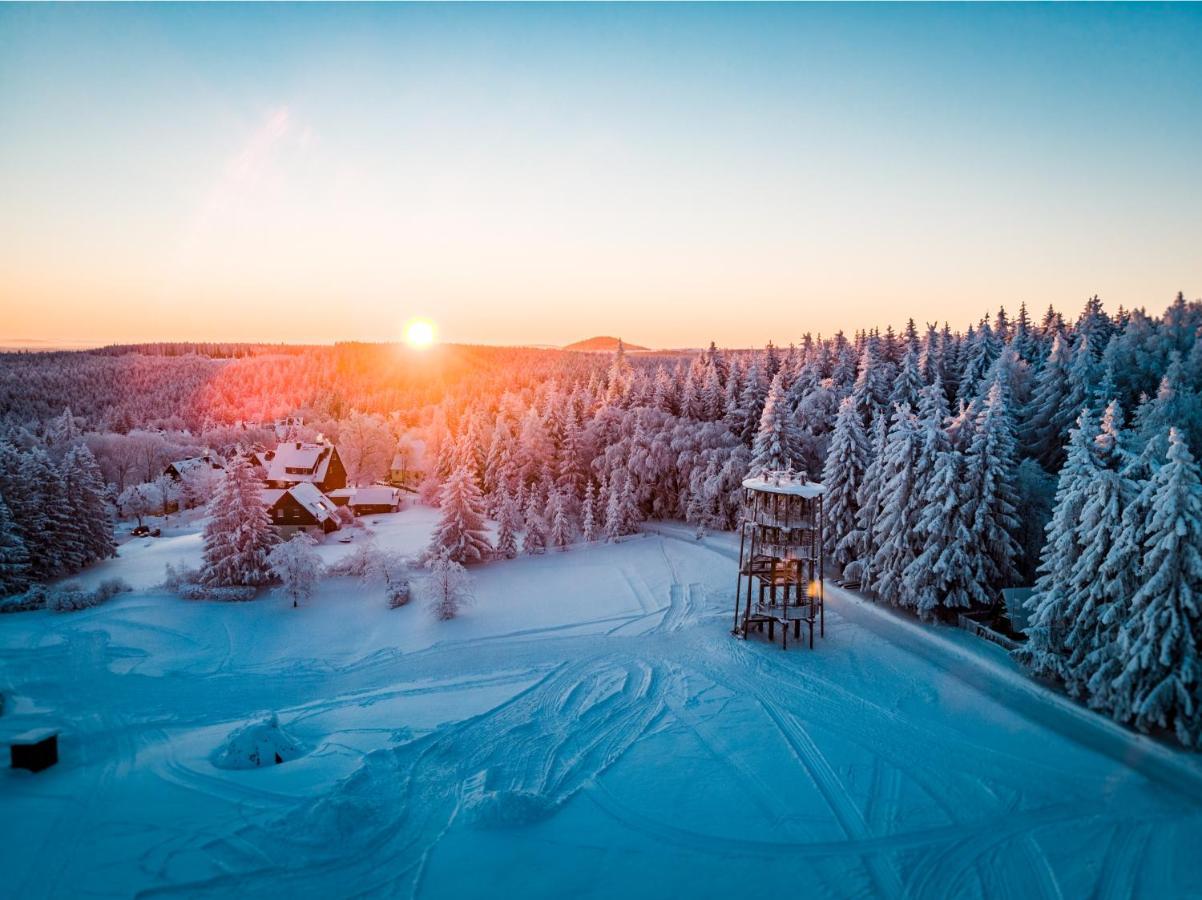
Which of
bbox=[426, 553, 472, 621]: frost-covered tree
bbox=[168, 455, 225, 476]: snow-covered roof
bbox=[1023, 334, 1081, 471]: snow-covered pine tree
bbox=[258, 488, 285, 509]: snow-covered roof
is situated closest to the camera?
bbox=[426, 553, 472, 621]: frost-covered tree

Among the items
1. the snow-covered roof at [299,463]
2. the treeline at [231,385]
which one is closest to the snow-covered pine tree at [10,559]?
the snow-covered roof at [299,463]

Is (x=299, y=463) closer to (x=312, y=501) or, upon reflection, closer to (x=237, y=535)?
(x=312, y=501)

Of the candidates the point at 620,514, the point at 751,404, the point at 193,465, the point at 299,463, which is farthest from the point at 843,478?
the point at 193,465

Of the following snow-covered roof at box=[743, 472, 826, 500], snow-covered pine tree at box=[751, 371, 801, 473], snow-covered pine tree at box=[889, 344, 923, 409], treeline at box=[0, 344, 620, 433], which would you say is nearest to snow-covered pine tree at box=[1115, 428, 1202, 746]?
snow-covered roof at box=[743, 472, 826, 500]

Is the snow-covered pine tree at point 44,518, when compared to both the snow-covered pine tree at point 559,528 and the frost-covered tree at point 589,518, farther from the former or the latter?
the frost-covered tree at point 589,518

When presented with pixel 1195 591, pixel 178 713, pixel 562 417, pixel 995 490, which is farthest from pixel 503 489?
pixel 1195 591

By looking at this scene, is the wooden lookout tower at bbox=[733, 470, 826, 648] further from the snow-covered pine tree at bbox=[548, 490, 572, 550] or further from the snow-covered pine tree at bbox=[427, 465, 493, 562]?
the snow-covered pine tree at bbox=[548, 490, 572, 550]
